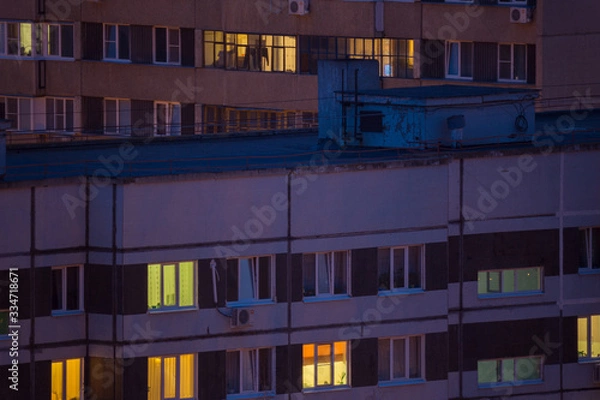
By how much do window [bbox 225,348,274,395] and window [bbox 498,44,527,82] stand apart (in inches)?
994

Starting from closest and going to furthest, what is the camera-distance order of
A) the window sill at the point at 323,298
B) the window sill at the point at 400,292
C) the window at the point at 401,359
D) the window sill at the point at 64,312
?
the window sill at the point at 64,312 < the window sill at the point at 323,298 < the window sill at the point at 400,292 < the window at the point at 401,359

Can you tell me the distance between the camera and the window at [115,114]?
6457 cm

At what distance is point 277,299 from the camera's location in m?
35.9

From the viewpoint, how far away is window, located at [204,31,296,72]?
61.8 metres

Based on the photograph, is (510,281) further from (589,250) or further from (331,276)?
(331,276)

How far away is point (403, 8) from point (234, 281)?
26510 millimetres

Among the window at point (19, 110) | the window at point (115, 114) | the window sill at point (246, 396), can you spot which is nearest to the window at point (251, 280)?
the window sill at point (246, 396)

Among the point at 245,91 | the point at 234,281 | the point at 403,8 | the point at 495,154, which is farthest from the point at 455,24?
the point at 234,281

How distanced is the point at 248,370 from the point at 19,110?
32.9 meters

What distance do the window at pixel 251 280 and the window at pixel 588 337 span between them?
7.45 m

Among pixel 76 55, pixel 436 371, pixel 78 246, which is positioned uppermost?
pixel 76 55

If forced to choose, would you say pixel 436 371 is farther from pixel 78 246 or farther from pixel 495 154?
pixel 78 246

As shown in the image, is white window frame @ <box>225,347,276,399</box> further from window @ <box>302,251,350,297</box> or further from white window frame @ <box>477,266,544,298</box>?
white window frame @ <box>477,266,544,298</box>

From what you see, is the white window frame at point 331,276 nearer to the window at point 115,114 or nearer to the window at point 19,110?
the window at point 115,114
